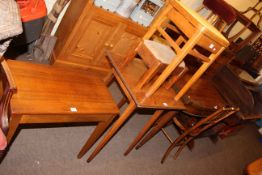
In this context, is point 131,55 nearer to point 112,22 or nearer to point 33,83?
point 33,83

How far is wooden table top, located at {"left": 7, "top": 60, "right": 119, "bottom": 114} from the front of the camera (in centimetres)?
133

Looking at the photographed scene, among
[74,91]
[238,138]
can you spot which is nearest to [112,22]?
[74,91]

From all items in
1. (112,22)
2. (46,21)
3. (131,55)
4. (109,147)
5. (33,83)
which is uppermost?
(131,55)

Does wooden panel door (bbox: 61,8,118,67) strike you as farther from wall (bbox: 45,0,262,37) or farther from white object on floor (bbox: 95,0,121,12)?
wall (bbox: 45,0,262,37)

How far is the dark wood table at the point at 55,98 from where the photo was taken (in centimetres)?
130

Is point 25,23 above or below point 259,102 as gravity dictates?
below

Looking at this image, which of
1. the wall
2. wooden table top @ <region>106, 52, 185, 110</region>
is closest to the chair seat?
wooden table top @ <region>106, 52, 185, 110</region>

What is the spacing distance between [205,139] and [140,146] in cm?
131

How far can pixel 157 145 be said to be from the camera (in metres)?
2.76

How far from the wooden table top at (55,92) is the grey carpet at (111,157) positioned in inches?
26.4

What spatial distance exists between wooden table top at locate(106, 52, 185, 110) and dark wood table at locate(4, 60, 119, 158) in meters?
0.19

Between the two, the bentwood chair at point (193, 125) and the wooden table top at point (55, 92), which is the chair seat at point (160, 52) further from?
the bentwood chair at point (193, 125)

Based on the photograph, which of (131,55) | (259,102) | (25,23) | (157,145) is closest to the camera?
(131,55)

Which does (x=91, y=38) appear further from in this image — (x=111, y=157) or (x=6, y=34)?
(x=6, y=34)
